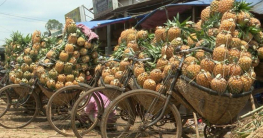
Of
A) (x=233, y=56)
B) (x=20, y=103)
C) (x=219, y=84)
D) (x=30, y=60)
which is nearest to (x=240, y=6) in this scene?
(x=233, y=56)

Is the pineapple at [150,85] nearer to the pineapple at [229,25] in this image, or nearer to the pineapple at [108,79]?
the pineapple at [108,79]

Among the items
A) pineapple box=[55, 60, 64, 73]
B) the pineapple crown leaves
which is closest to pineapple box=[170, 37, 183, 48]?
the pineapple crown leaves

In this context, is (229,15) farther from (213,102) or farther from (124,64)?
(124,64)

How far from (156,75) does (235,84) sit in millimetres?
1096

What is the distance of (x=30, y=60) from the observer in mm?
7203

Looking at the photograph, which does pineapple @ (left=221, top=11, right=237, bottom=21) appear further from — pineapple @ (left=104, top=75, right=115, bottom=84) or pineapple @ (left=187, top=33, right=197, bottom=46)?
pineapple @ (left=104, top=75, right=115, bottom=84)

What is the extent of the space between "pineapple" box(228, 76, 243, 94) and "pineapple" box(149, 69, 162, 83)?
1.01 metres

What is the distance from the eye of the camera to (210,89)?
3387 mm

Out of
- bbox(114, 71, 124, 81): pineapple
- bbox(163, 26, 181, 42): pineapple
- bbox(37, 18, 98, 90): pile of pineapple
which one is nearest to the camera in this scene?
bbox(163, 26, 181, 42): pineapple

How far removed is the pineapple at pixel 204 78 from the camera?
3.43 metres

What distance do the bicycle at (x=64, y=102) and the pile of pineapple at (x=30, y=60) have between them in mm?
1005

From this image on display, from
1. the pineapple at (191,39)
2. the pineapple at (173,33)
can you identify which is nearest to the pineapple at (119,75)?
the pineapple at (173,33)

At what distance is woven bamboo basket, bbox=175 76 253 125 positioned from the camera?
3.38 metres

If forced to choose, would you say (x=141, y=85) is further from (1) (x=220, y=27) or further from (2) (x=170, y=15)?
(2) (x=170, y=15)
